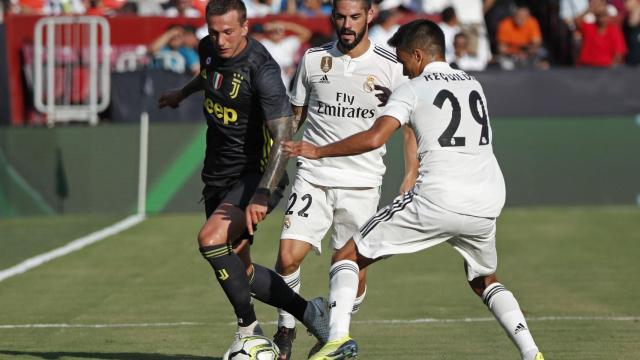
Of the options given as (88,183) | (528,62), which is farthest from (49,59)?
(528,62)

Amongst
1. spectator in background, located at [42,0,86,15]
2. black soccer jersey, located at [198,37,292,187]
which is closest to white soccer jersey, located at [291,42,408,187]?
black soccer jersey, located at [198,37,292,187]

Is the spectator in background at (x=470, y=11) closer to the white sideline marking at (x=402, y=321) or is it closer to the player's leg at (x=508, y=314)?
the white sideline marking at (x=402, y=321)

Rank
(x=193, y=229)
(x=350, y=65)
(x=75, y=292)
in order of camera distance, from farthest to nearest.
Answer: (x=193, y=229)
(x=75, y=292)
(x=350, y=65)

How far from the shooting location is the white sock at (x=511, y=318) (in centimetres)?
787

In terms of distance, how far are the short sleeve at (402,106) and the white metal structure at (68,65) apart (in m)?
13.1

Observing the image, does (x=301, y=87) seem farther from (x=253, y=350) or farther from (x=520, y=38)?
(x=520, y=38)

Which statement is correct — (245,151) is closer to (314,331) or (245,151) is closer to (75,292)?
(314,331)

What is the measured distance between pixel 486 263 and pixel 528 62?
1335 cm

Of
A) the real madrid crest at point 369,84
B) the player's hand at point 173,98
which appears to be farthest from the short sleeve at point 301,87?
the player's hand at point 173,98

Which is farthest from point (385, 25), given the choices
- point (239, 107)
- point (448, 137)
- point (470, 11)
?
point (448, 137)

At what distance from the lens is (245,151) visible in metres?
8.68

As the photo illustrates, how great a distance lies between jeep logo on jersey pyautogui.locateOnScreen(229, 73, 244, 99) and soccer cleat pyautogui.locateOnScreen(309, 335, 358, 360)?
1854mm

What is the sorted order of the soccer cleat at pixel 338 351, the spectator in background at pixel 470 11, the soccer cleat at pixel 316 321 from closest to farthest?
the soccer cleat at pixel 338 351
the soccer cleat at pixel 316 321
the spectator in background at pixel 470 11

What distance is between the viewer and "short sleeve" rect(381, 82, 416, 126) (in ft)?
24.8
